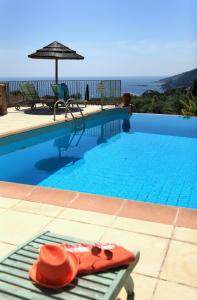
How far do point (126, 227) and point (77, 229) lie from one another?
48 cm

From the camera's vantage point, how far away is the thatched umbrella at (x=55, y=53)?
41.2 feet

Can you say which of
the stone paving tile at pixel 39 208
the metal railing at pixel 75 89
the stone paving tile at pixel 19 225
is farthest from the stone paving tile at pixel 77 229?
the metal railing at pixel 75 89

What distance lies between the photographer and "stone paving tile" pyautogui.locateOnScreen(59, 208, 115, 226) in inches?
141

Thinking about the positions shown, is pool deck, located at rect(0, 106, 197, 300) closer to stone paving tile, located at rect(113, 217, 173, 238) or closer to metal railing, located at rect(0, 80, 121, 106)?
stone paving tile, located at rect(113, 217, 173, 238)

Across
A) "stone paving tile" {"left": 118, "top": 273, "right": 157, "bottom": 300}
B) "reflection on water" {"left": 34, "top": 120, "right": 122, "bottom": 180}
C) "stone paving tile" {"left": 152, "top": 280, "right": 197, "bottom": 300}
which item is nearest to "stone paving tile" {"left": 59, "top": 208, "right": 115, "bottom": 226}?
"stone paving tile" {"left": 118, "top": 273, "right": 157, "bottom": 300}

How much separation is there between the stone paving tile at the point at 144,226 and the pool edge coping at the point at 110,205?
0.08 metres

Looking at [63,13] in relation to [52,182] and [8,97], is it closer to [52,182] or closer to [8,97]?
[8,97]

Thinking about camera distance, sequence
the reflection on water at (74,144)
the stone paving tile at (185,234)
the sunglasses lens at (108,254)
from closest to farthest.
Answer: the sunglasses lens at (108,254), the stone paving tile at (185,234), the reflection on water at (74,144)

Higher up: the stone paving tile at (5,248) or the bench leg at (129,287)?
the bench leg at (129,287)


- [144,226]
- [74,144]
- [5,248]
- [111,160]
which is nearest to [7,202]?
→ [5,248]

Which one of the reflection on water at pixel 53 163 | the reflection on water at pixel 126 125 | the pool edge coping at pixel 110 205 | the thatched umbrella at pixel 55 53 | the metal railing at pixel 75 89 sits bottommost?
the reflection on water at pixel 53 163

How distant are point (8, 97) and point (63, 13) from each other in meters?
4.01

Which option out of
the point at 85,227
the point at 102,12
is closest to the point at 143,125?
the point at 102,12

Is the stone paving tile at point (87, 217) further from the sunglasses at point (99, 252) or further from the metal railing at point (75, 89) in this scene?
the metal railing at point (75, 89)
